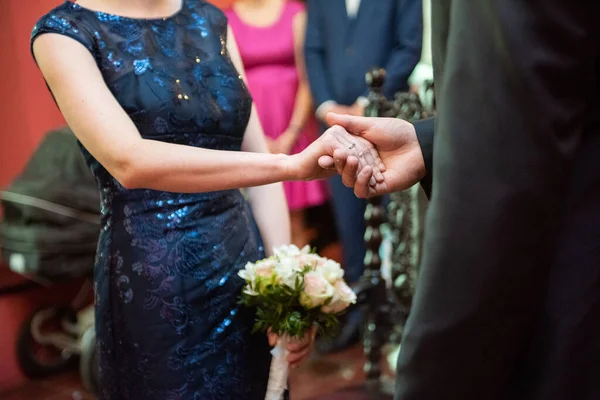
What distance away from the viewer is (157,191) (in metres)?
1.17

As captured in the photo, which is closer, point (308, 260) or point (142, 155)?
point (142, 155)

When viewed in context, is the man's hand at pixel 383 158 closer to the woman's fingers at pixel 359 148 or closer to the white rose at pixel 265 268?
the woman's fingers at pixel 359 148

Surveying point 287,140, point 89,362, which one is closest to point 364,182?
point 287,140

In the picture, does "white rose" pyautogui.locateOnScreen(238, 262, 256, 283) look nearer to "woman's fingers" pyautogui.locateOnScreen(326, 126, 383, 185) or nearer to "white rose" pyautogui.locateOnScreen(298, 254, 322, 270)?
"white rose" pyautogui.locateOnScreen(298, 254, 322, 270)

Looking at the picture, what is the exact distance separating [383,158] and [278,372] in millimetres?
452

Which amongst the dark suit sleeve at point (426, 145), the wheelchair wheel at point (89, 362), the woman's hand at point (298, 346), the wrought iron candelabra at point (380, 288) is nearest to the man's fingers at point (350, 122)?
the dark suit sleeve at point (426, 145)

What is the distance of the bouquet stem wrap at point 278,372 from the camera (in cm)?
119

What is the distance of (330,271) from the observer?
122cm

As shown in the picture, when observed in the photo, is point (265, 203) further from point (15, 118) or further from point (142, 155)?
point (15, 118)

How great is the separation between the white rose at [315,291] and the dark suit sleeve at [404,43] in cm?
150

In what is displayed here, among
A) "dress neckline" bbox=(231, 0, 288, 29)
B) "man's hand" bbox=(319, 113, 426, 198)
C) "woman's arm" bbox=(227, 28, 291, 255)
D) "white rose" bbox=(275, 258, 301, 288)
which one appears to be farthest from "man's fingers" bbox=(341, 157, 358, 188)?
"dress neckline" bbox=(231, 0, 288, 29)

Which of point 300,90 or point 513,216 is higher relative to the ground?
point 513,216

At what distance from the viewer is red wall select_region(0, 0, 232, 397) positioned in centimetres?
212

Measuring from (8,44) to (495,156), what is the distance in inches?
79.9
